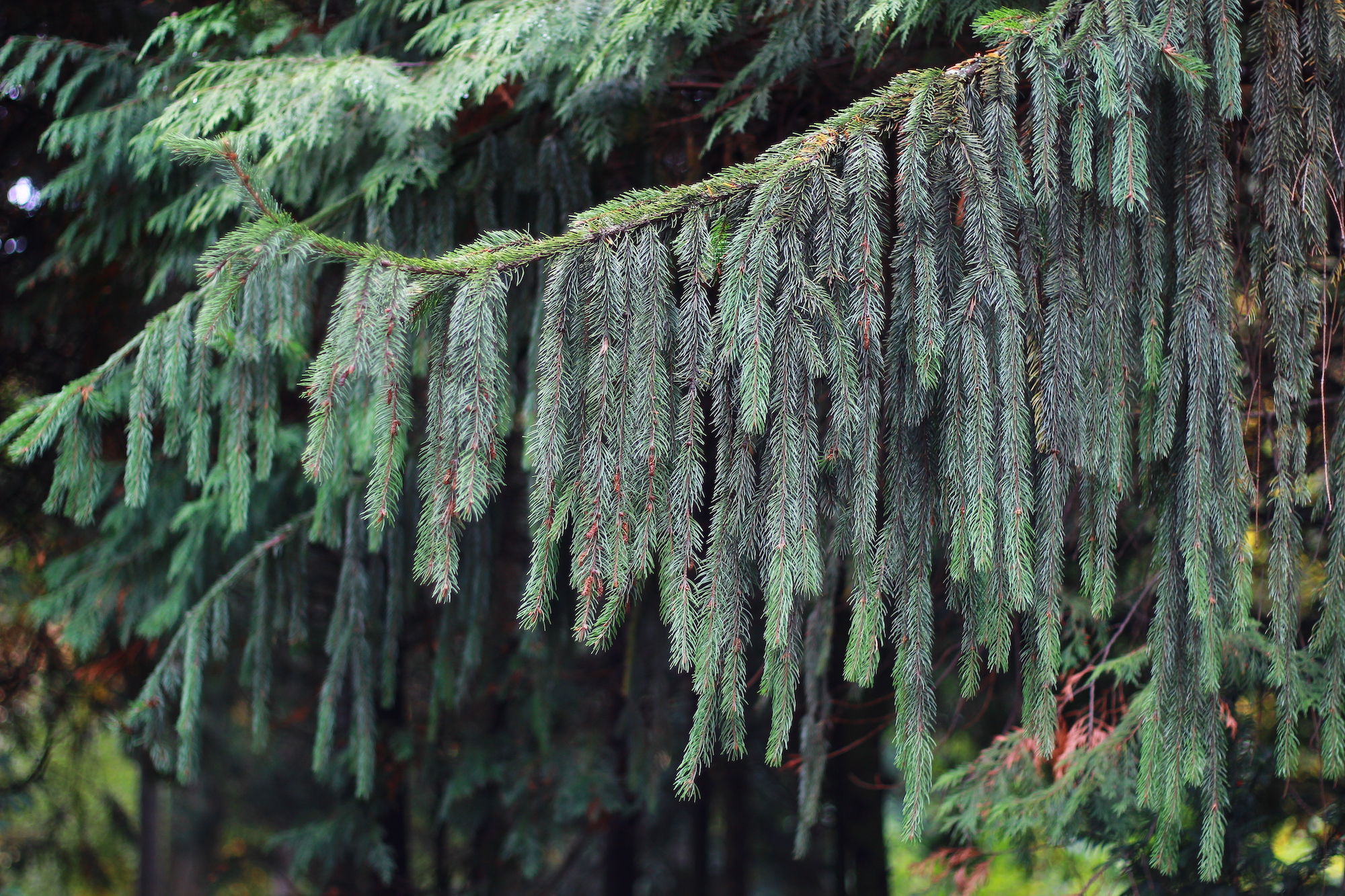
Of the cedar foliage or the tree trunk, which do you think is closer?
the cedar foliage

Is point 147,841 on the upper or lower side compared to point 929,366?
lower

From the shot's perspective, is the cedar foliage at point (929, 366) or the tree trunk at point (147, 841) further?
the tree trunk at point (147, 841)

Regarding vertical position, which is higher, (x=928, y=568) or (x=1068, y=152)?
(x=1068, y=152)

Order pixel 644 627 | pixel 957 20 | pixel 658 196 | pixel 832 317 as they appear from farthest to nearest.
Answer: pixel 644 627, pixel 957 20, pixel 658 196, pixel 832 317

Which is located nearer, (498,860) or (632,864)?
(498,860)

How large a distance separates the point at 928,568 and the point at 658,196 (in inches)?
45.8

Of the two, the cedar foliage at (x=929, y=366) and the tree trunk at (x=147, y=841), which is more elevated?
the cedar foliage at (x=929, y=366)

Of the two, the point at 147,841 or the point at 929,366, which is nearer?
the point at 929,366

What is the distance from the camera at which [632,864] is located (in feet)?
22.9

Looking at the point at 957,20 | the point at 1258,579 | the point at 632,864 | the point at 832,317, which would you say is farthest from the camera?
the point at 632,864

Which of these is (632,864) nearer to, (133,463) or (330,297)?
(330,297)

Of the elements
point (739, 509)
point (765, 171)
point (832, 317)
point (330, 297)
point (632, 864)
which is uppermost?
point (330, 297)

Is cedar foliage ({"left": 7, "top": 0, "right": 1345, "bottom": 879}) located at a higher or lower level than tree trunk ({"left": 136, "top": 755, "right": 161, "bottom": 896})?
higher

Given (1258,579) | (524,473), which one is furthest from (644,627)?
(1258,579)
